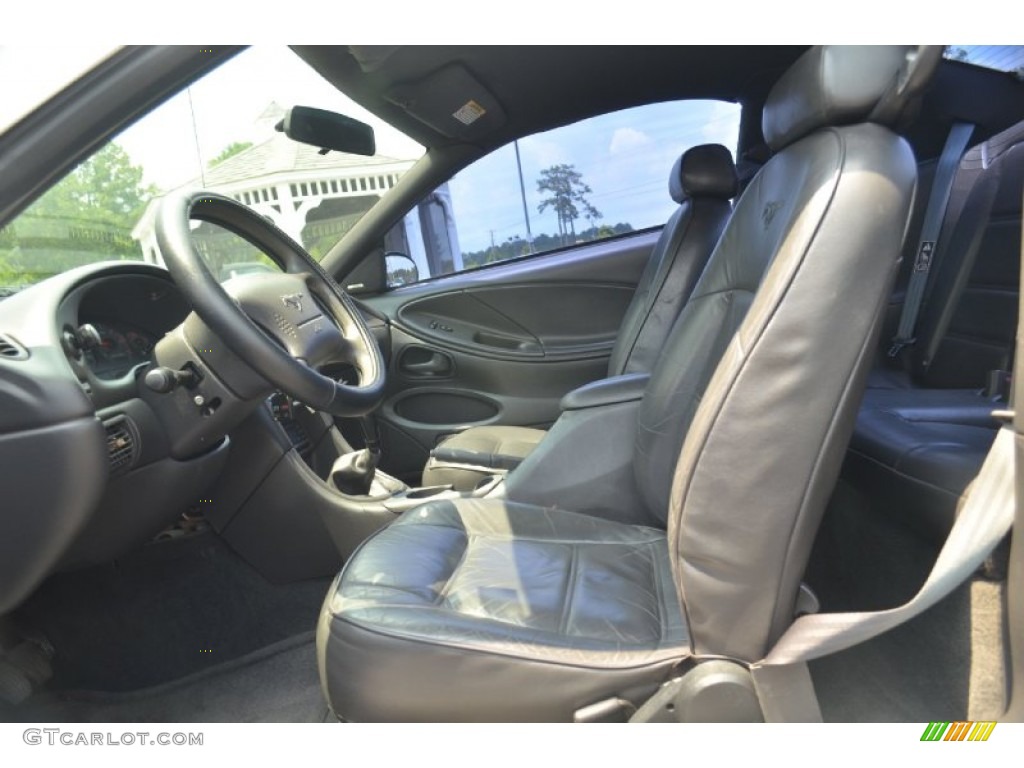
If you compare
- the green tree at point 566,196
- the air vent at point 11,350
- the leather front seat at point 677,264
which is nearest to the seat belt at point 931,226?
the leather front seat at point 677,264

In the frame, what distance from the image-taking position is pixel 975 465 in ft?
3.35

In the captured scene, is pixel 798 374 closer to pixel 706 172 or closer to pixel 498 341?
pixel 706 172

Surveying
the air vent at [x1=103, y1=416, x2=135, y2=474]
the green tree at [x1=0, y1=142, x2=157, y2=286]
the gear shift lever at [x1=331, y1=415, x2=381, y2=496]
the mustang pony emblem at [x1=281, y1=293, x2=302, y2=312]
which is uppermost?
the green tree at [x1=0, y1=142, x2=157, y2=286]

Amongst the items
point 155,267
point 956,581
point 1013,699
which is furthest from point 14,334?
point 1013,699

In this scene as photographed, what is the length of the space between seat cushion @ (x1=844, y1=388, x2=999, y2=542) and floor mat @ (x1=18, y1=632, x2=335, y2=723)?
112cm

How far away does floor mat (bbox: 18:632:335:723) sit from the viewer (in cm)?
133

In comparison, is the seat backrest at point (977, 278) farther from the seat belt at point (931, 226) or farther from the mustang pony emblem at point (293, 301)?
the mustang pony emblem at point (293, 301)

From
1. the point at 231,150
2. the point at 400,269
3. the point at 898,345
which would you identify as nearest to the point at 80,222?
the point at 231,150

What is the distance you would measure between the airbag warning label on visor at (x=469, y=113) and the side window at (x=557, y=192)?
227 mm

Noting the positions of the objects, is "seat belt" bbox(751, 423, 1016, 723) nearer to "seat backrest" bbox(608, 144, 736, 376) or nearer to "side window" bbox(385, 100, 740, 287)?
"seat backrest" bbox(608, 144, 736, 376)

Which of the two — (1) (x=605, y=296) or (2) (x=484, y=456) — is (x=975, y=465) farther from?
(1) (x=605, y=296)

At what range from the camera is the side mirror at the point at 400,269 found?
2430mm

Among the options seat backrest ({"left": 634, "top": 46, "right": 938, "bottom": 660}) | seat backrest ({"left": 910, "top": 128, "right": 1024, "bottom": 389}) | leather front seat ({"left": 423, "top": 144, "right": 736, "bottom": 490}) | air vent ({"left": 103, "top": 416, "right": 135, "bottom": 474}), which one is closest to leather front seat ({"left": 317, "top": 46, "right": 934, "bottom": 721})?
seat backrest ({"left": 634, "top": 46, "right": 938, "bottom": 660})

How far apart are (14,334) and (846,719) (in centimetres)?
142
